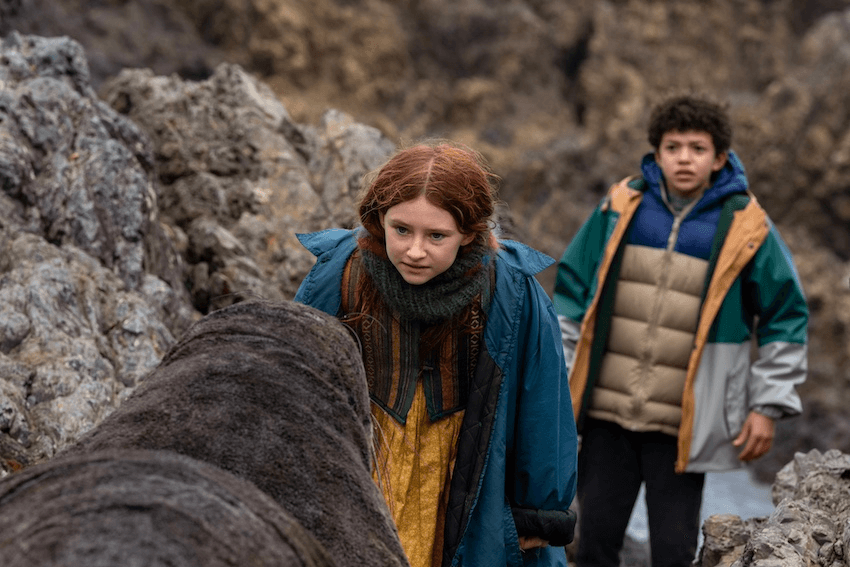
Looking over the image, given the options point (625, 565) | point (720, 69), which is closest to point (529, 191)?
point (720, 69)

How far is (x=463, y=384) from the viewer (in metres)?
2.49

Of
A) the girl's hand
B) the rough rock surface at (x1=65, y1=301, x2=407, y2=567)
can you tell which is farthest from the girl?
the rough rock surface at (x1=65, y1=301, x2=407, y2=567)

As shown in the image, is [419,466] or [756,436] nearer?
[419,466]

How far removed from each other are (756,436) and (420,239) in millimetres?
2156

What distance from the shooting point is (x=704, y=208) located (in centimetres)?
386

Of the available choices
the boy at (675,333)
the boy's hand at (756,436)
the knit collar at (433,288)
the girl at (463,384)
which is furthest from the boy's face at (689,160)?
the knit collar at (433,288)

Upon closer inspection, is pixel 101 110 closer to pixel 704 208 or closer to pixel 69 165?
pixel 69 165

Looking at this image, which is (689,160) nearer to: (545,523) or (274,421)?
(545,523)

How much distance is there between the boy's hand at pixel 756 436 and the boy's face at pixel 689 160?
38.4 inches

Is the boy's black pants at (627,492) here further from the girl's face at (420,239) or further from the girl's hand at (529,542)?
the girl's face at (420,239)

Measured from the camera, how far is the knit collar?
232 centimetres

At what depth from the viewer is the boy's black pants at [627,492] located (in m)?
3.77

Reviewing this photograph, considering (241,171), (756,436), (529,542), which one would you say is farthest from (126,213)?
(756,436)

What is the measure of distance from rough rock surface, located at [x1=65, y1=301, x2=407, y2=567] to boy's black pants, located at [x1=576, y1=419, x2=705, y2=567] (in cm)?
256
